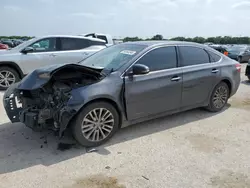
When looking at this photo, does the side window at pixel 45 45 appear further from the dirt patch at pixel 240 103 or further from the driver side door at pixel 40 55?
the dirt patch at pixel 240 103

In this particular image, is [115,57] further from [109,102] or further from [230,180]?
[230,180]

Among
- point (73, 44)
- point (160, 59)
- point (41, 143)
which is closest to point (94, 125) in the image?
point (41, 143)

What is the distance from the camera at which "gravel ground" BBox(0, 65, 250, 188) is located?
10.2 ft

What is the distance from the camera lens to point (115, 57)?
465cm

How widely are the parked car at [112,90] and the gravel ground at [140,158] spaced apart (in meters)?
0.33

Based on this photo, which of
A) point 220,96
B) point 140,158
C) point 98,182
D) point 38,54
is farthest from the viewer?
point 38,54

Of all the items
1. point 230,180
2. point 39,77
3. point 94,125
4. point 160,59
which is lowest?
point 230,180

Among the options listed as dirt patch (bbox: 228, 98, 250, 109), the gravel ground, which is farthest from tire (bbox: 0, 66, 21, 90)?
dirt patch (bbox: 228, 98, 250, 109)

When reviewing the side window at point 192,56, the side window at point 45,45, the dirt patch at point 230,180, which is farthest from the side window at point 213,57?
the side window at point 45,45

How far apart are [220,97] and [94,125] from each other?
3097 mm

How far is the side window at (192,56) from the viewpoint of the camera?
16.4 feet

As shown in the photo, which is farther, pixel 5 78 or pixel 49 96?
pixel 5 78

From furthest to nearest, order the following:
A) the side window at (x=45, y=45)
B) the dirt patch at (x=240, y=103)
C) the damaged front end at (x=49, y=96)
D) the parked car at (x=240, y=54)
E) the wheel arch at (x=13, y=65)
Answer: the parked car at (x=240, y=54) → the side window at (x=45, y=45) → the wheel arch at (x=13, y=65) → the dirt patch at (x=240, y=103) → the damaged front end at (x=49, y=96)

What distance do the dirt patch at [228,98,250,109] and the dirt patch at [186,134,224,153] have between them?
7.50ft
